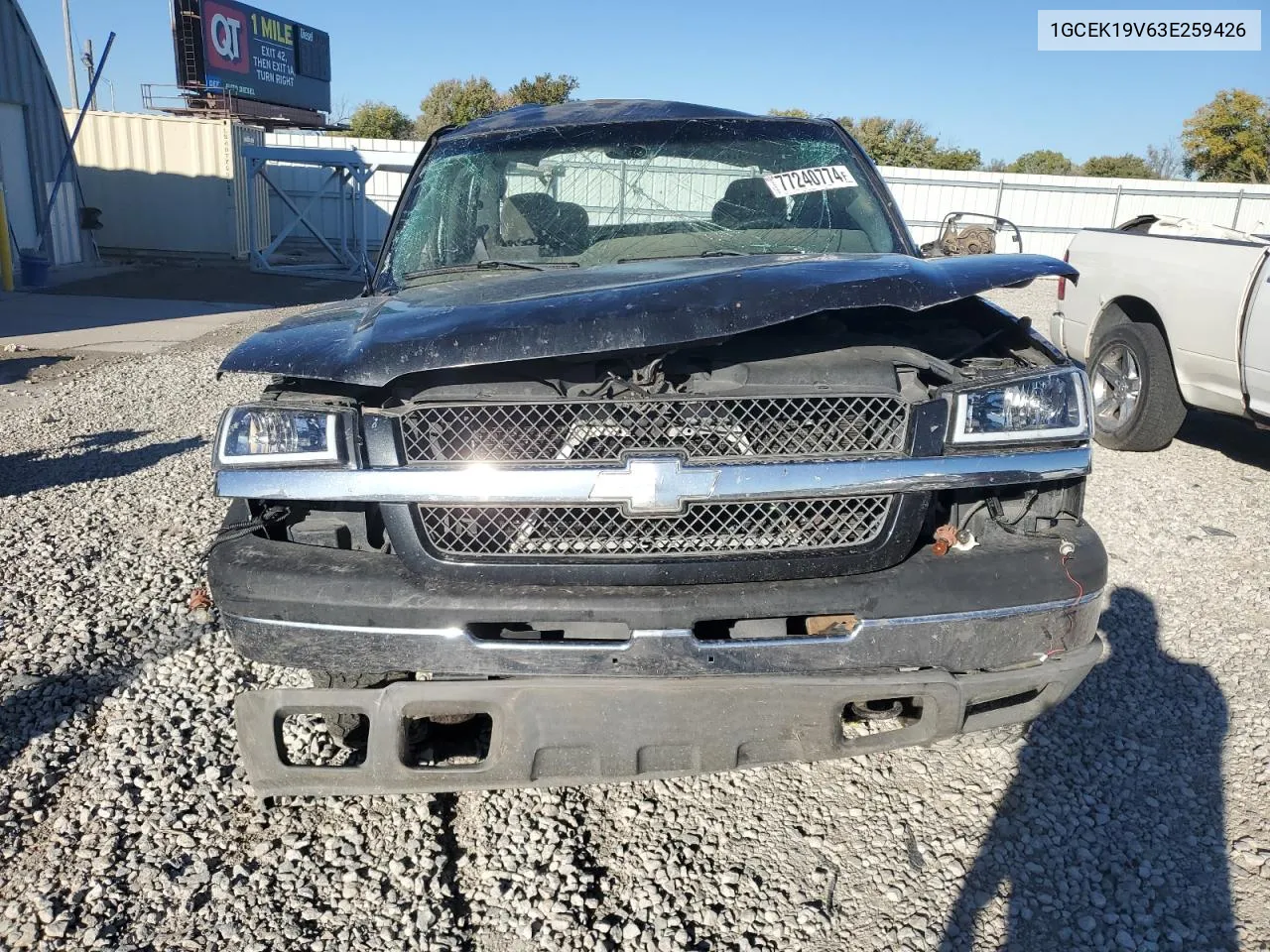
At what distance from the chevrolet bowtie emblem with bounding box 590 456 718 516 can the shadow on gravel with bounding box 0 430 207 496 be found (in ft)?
15.5

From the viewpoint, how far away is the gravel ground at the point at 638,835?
7.50 feet

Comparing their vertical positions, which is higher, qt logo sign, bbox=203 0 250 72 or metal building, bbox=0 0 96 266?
qt logo sign, bbox=203 0 250 72

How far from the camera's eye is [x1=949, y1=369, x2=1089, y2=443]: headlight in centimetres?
237

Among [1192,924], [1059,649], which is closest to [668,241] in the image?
[1059,649]

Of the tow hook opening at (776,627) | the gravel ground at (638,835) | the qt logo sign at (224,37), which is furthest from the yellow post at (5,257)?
the qt logo sign at (224,37)

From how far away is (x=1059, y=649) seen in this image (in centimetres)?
242

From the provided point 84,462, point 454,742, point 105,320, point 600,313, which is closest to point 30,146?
point 105,320

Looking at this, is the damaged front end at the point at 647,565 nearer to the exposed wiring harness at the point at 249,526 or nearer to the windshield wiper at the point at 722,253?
the exposed wiring harness at the point at 249,526

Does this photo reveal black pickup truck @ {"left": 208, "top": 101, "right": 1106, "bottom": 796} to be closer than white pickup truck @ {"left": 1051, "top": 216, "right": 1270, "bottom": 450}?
Yes

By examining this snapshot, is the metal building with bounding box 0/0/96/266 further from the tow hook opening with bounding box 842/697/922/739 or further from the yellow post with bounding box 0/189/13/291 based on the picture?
the tow hook opening with bounding box 842/697/922/739

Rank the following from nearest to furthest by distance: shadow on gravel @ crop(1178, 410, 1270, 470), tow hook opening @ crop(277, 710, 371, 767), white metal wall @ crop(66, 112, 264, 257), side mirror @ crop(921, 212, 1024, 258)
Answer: tow hook opening @ crop(277, 710, 371, 767) < side mirror @ crop(921, 212, 1024, 258) < shadow on gravel @ crop(1178, 410, 1270, 470) < white metal wall @ crop(66, 112, 264, 257)

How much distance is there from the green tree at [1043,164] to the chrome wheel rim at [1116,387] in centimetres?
4232

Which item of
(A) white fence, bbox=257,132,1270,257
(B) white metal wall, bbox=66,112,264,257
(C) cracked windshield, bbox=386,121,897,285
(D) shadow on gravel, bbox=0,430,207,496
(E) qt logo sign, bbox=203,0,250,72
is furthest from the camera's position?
(E) qt logo sign, bbox=203,0,250,72

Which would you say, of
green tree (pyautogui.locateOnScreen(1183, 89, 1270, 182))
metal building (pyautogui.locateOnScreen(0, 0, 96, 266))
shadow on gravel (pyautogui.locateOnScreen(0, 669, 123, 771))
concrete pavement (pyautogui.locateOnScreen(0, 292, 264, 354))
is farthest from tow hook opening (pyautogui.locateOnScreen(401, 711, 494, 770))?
green tree (pyautogui.locateOnScreen(1183, 89, 1270, 182))
